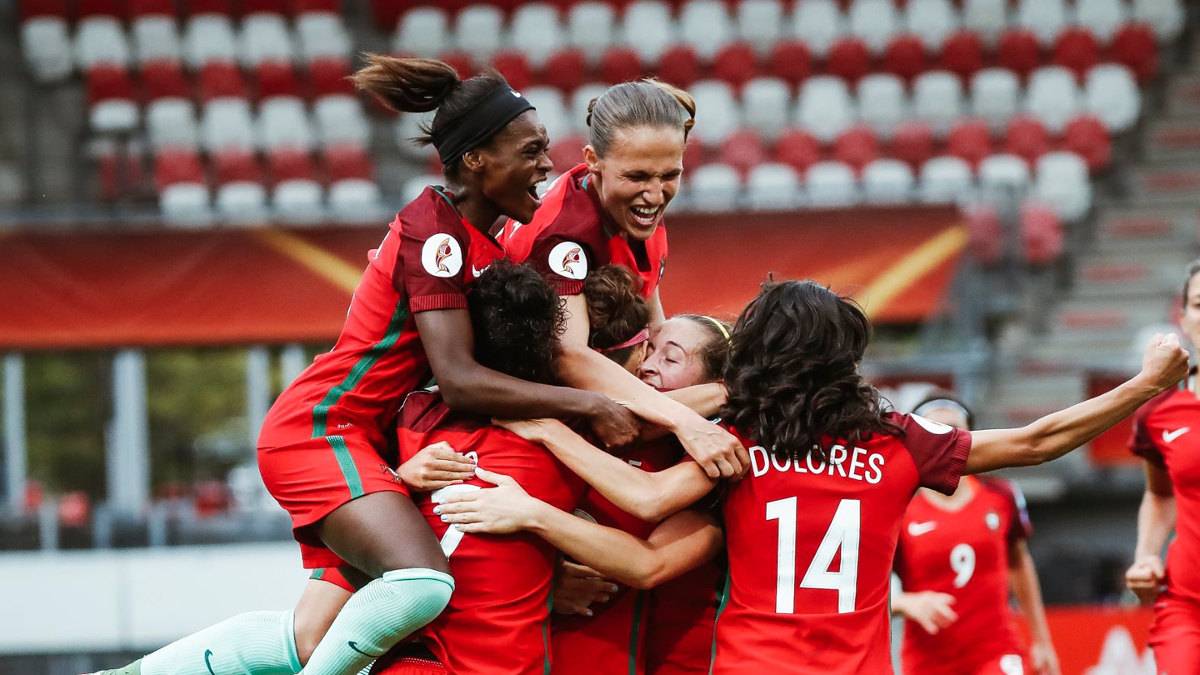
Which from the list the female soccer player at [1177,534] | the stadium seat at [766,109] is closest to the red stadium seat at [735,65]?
the stadium seat at [766,109]

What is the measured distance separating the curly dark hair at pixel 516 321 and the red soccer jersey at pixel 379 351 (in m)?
0.11

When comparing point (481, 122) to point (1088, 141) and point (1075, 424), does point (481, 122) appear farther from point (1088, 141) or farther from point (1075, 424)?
point (1088, 141)

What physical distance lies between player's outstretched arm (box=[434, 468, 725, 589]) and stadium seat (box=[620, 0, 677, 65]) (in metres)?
11.8

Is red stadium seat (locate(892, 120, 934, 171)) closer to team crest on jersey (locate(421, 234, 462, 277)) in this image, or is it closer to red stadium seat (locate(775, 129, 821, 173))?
red stadium seat (locate(775, 129, 821, 173))

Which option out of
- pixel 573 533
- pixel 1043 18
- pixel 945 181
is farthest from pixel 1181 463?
pixel 1043 18

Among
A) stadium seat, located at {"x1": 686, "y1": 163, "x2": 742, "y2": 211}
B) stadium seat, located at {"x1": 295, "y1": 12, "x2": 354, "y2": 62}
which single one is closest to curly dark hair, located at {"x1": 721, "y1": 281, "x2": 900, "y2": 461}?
stadium seat, located at {"x1": 686, "y1": 163, "x2": 742, "y2": 211}

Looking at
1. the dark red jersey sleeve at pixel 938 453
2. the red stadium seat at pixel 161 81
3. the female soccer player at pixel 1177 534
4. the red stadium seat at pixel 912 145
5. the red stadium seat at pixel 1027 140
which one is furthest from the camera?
the red stadium seat at pixel 161 81

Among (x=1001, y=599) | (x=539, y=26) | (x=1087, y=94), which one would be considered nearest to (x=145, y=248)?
(x=539, y=26)

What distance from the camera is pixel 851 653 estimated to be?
3137 mm

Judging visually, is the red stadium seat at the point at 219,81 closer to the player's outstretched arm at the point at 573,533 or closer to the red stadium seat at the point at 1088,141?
the red stadium seat at the point at 1088,141

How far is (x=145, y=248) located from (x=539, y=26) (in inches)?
225

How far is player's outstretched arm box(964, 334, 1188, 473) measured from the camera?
10.6 feet

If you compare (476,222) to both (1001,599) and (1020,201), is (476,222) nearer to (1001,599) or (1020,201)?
(1001,599)

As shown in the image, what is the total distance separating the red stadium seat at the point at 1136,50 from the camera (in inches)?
582
